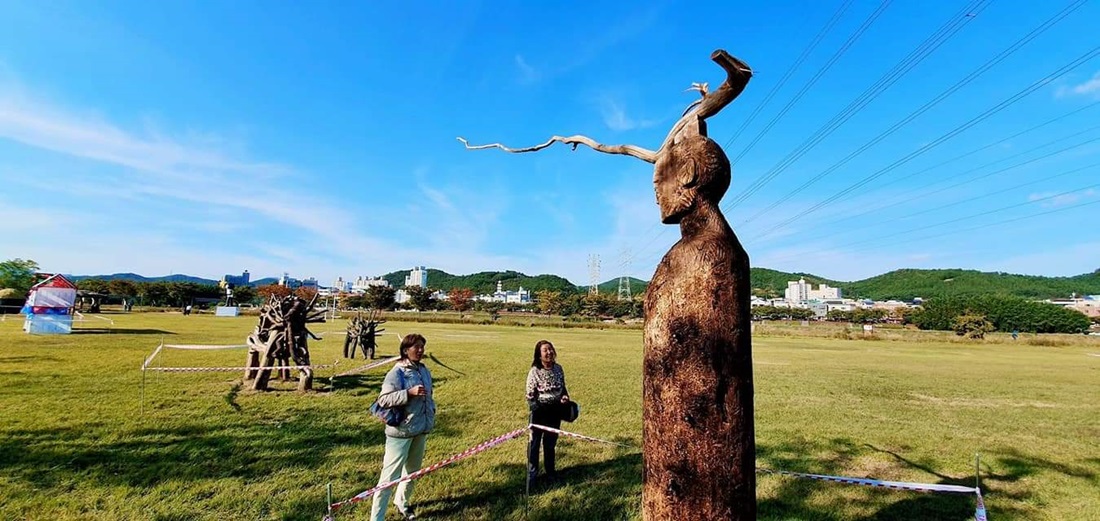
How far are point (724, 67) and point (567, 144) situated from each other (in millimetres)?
1095

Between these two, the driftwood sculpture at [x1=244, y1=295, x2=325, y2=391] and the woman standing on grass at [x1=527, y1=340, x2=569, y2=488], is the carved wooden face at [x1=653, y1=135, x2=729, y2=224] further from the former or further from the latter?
the driftwood sculpture at [x1=244, y1=295, x2=325, y2=391]

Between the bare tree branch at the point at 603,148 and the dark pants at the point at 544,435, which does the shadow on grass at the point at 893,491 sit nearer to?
the dark pants at the point at 544,435

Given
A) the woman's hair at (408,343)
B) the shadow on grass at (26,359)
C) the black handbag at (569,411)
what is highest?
the woman's hair at (408,343)

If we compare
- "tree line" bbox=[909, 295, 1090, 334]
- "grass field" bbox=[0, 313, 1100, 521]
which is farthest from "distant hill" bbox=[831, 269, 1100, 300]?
"grass field" bbox=[0, 313, 1100, 521]

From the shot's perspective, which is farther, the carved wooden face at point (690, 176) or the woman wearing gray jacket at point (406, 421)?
the woman wearing gray jacket at point (406, 421)

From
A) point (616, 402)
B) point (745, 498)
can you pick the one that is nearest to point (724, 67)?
point (745, 498)

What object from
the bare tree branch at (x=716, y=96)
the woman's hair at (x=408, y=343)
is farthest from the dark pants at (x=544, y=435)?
the bare tree branch at (x=716, y=96)

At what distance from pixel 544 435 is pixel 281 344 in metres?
8.95

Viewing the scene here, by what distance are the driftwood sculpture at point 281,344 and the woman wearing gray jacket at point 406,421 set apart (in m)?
7.69

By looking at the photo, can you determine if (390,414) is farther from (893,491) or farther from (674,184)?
(893,491)

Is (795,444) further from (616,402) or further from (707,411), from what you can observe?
(707,411)

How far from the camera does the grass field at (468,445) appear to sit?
540 centimetres

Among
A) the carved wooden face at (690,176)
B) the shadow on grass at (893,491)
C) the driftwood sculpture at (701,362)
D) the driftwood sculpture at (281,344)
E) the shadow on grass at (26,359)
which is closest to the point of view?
the driftwood sculpture at (701,362)

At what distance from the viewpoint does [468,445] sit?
301 inches
